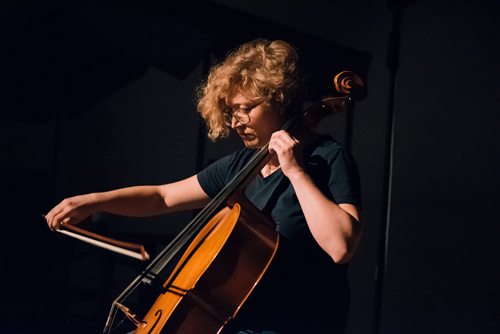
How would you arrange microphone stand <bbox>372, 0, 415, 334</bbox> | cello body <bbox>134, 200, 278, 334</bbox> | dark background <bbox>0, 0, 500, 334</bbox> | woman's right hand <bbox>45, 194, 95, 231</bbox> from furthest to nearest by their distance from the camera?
1. dark background <bbox>0, 0, 500, 334</bbox>
2. microphone stand <bbox>372, 0, 415, 334</bbox>
3. woman's right hand <bbox>45, 194, 95, 231</bbox>
4. cello body <bbox>134, 200, 278, 334</bbox>

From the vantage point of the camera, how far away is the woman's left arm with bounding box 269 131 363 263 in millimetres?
996

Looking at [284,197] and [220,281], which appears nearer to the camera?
[220,281]

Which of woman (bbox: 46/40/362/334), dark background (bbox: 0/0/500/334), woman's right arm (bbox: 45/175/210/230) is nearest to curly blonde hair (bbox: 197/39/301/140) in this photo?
woman (bbox: 46/40/362/334)

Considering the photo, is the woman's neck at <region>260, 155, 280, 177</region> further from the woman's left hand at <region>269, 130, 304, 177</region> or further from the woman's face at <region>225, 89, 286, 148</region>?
the woman's left hand at <region>269, 130, 304, 177</region>

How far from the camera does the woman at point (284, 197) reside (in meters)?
1.03

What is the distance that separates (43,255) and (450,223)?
1.99 m

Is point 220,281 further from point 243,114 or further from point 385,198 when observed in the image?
point 385,198

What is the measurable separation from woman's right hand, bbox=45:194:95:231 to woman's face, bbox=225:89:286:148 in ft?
1.79

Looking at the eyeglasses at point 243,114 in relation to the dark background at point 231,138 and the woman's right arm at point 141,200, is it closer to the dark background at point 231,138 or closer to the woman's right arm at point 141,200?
the woman's right arm at point 141,200

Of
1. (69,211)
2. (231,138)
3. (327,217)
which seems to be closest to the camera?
(327,217)

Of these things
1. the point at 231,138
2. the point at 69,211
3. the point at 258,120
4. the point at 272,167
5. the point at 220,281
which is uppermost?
A: the point at 231,138

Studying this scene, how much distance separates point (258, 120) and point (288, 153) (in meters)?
0.29

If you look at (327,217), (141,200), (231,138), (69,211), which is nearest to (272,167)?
(327,217)

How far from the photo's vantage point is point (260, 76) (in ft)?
4.32
